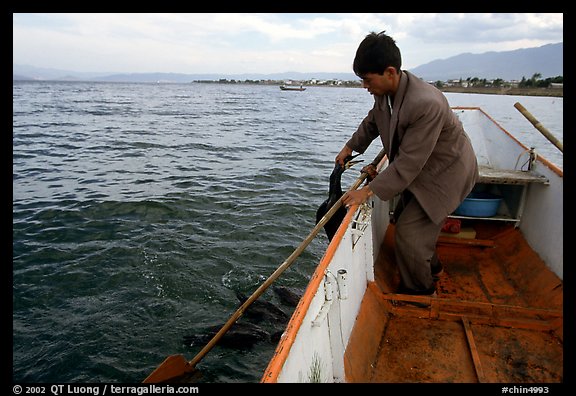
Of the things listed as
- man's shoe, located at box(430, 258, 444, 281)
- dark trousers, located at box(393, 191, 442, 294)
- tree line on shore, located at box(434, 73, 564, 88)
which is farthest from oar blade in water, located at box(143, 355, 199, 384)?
tree line on shore, located at box(434, 73, 564, 88)

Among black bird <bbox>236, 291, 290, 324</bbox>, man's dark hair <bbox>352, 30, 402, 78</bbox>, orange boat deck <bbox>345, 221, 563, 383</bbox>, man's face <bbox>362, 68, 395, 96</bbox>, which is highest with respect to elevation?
man's dark hair <bbox>352, 30, 402, 78</bbox>

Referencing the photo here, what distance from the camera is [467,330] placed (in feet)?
10.2

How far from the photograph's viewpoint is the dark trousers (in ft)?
10.5

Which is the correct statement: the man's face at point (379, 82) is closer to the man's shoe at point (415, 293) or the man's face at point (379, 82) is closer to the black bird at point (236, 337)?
the man's shoe at point (415, 293)

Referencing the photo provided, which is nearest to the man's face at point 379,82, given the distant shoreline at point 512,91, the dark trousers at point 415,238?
the dark trousers at point 415,238

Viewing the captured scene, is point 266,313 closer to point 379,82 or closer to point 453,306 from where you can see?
point 453,306

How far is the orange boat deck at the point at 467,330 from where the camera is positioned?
9.02 feet

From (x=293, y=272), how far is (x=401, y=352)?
3.40 meters

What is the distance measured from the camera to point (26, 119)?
77.4 ft

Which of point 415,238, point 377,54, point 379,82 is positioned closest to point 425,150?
point 379,82

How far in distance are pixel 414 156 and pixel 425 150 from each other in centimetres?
9

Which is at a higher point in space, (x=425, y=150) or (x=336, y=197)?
(x=425, y=150)

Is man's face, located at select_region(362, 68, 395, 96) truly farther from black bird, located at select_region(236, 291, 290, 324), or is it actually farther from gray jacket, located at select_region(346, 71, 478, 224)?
black bird, located at select_region(236, 291, 290, 324)

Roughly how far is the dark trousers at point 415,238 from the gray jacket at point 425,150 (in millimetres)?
139
